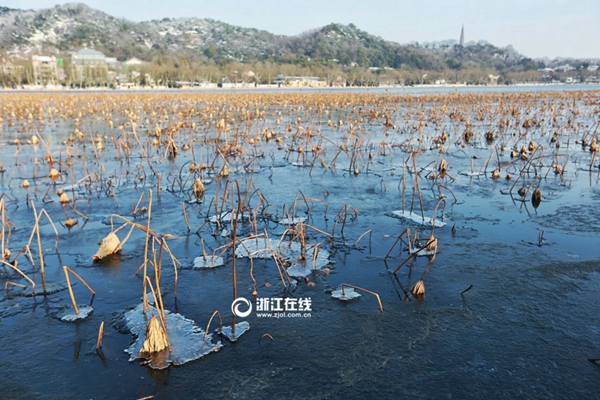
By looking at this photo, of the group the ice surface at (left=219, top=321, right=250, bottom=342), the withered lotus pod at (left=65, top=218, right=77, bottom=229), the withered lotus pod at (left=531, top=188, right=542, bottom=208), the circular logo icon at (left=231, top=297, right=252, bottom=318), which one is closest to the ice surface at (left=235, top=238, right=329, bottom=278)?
the circular logo icon at (left=231, top=297, right=252, bottom=318)

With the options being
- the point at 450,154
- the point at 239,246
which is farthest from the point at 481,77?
the point at 239,246

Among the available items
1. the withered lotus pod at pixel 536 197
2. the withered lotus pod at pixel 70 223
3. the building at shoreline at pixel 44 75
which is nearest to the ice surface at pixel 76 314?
the withered lotus pod at pixel 70 223

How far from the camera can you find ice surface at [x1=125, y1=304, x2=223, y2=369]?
138 inches

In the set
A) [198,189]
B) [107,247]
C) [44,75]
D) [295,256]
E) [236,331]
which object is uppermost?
[44,75]

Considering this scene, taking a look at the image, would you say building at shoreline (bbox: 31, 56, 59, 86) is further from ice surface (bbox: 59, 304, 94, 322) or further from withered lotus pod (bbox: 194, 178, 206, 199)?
ice surface (bbox: 59, 304, 94, 322)

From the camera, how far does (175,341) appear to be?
12.2ft

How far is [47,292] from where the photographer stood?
14.9 feet

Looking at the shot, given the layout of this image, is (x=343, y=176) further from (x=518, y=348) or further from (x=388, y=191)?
(x=518, y=348)

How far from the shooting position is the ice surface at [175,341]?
11.5ft

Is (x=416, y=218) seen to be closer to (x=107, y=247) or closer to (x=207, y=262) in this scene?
(x=207, y=262)

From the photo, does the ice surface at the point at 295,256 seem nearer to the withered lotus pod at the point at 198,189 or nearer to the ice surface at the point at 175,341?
the ice surface at the point at 175,341

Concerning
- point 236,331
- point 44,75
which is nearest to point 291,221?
point 236,331

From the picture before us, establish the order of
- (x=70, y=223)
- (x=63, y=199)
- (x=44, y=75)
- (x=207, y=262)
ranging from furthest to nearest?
(x=44, y=75)
(x=63, y=199)
(x=70, y=223)
(x=207, y=262)

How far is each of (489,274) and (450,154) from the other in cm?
847
